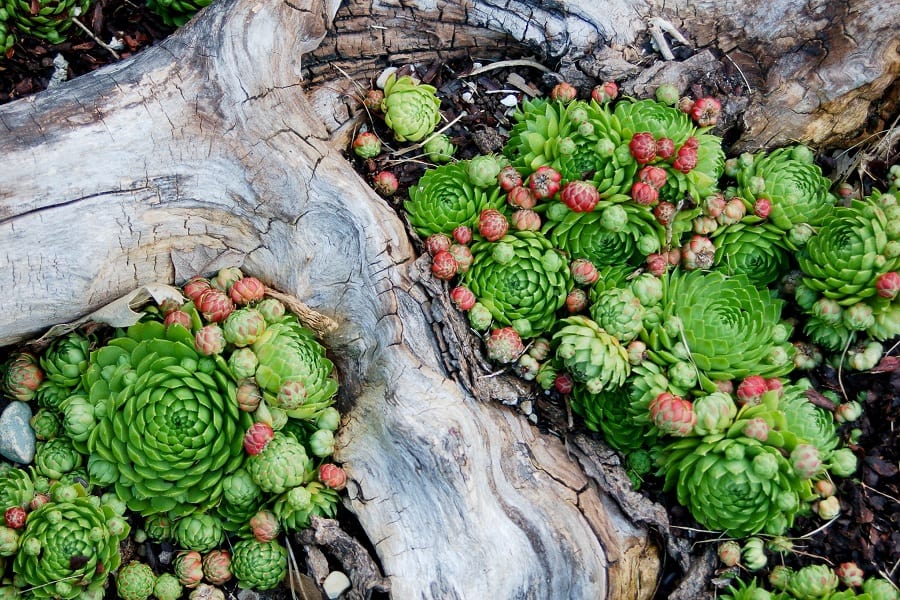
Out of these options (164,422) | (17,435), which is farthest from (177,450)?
(17,435)

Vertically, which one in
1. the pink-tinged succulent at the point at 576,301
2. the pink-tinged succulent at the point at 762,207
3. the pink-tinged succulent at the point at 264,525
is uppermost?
the pink-tinged succulent at the point at 762,207

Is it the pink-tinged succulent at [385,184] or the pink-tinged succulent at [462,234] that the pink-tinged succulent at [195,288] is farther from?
the pink-tinged succulent at [462,234]

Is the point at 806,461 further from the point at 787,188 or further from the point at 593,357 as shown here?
the point at 787,188

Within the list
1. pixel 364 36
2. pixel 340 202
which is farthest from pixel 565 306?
pixel 364 36

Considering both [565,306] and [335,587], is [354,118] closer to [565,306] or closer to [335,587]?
[565,306]

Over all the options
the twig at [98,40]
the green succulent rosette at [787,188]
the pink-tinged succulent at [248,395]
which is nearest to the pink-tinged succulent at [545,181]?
the green succulent rosette at [787,188]
